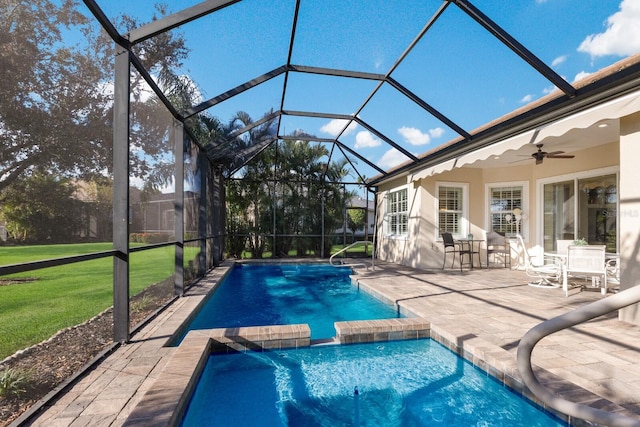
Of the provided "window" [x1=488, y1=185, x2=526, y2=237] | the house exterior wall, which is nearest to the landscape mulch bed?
the house exterior wall

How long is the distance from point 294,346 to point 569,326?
422 cm

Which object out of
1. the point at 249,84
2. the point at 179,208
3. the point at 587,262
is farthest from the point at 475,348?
the point at 249,84

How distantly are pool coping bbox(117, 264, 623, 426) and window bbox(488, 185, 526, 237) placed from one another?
26.8ft

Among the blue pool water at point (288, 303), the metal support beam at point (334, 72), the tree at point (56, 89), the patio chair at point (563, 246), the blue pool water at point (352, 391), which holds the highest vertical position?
the metal support beam at point (334, 72)

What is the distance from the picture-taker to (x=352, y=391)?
13.4ft

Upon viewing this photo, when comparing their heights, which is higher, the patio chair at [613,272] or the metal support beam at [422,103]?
the metal support beam at [422,103]

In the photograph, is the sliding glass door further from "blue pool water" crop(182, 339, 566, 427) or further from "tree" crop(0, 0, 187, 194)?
"tree" crop(0, 0, 187, 194)

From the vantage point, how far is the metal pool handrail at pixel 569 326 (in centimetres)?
137

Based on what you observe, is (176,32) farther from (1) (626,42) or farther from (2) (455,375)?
(1) (626,42)

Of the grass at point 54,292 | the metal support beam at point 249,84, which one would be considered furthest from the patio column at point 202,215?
the metal support beam at point 249,84

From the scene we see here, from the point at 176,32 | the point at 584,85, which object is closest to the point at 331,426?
the point at 176,32

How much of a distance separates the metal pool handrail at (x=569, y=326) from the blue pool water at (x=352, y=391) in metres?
2.33

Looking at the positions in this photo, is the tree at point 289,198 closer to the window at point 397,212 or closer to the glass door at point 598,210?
the window at point 397,212

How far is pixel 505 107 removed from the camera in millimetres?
8438
